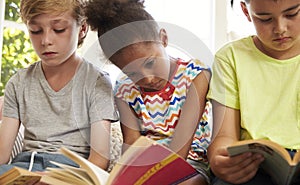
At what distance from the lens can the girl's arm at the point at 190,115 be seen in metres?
1.28

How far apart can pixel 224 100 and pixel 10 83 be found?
2.40ft

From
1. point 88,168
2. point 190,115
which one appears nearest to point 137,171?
point 88,168

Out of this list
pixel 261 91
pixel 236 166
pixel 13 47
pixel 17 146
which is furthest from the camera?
pixel 13 47

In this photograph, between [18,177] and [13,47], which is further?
[13,47]

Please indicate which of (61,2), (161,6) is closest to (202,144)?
(61,2)

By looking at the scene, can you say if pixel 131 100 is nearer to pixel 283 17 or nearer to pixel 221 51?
pixel 221 51

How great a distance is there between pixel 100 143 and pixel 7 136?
323 millimetres

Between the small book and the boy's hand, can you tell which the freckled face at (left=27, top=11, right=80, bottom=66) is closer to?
the small book

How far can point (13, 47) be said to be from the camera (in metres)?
2.57

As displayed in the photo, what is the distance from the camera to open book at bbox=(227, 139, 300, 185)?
833mm

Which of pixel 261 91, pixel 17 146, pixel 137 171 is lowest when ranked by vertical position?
pixel 17 146

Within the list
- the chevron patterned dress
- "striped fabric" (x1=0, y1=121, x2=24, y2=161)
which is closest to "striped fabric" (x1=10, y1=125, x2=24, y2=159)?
"striped fabric" (x1=0, y1=121, x2=24, y2=161)

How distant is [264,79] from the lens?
4.04ft

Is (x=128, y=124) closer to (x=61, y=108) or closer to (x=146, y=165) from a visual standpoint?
(x=61, y=108)
